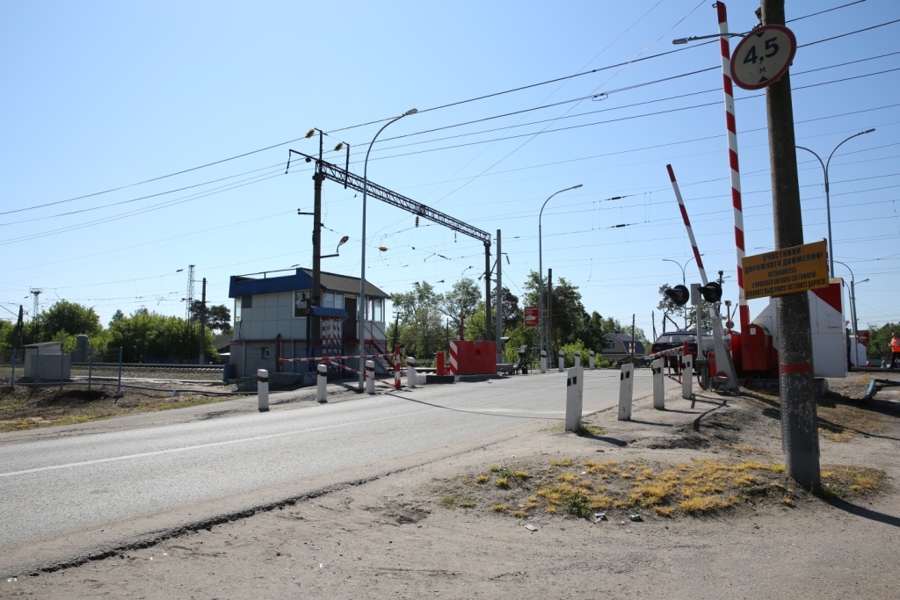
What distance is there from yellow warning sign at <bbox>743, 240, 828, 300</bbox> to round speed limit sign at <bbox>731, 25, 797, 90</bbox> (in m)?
1.79

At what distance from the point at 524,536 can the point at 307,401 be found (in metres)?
Result: 13.9

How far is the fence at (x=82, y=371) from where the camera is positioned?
29.0 metres

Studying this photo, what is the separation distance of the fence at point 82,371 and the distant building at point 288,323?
4279mm

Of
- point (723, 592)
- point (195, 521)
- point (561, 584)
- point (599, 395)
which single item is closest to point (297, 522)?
point (195, 521)

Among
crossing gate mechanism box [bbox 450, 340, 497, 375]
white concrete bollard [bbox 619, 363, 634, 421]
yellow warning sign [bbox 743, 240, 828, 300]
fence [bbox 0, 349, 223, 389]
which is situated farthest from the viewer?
fence [bbox 0, 349, 223, 389]

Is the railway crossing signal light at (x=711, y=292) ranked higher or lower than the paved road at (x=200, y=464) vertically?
higher

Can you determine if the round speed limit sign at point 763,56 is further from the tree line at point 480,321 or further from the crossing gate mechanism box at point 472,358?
the tree line at point 480,321

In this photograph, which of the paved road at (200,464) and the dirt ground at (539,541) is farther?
the paved road at (200,464)

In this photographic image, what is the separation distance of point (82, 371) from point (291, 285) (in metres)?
22.5

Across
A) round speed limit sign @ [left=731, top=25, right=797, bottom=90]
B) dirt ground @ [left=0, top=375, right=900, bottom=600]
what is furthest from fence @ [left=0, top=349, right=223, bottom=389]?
round speed limit sign @ [left=731, top=25, right=797, bottom=90]

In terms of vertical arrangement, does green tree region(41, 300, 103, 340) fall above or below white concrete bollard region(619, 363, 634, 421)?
above

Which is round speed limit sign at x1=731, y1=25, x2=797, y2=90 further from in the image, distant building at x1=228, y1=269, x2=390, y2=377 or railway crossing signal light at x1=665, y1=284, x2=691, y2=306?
distant building at x1=228, y1=269, x2=390, y2=377

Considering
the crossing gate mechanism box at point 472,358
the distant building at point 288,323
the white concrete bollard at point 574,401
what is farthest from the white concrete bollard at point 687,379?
the distant building at point 288,323

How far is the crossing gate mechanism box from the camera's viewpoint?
24734mm
